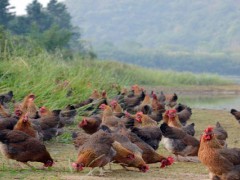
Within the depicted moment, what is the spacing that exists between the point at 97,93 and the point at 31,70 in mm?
2322

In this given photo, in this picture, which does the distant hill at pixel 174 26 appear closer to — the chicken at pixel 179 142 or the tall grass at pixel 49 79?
the tall grass at pixel 49 79

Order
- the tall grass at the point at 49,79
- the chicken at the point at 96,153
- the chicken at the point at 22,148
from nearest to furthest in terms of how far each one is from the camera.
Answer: the chicken at the point at 96,153
the chicken at the point at 22,148
the tall grass at the point at 49,79

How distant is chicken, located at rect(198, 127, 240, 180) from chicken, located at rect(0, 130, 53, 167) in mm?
2113

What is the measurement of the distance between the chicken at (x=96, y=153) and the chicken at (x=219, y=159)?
123 centimetres

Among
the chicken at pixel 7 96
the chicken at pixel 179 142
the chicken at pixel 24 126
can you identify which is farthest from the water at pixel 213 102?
the chicken at pixel 24 126

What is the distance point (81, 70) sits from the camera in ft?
65.7

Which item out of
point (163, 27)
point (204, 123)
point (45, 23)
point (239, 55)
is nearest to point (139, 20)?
point (163, 27)

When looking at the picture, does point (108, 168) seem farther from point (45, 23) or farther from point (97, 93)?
point (45, 23)

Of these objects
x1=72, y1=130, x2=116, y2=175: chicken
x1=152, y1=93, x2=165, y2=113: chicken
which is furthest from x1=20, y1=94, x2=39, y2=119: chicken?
x1=152, y1=93, x2=165, y2=113: chicken

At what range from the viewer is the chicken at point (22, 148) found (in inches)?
Result: 408

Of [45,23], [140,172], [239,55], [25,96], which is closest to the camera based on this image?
[140,172]

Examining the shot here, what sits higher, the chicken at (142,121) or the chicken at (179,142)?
the chicken at (142,121)

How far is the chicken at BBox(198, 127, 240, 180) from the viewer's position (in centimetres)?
984

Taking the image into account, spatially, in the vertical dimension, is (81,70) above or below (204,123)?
above
